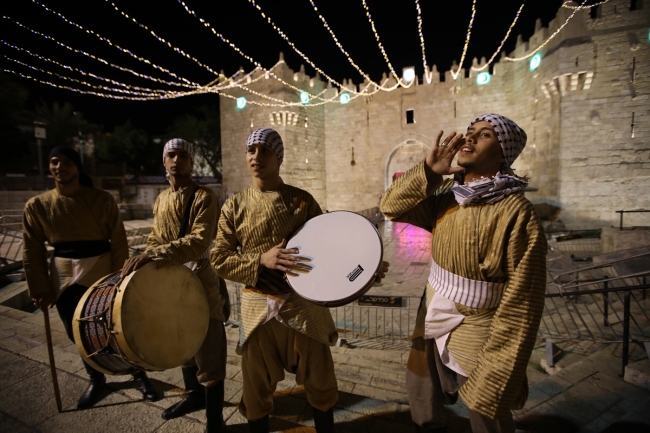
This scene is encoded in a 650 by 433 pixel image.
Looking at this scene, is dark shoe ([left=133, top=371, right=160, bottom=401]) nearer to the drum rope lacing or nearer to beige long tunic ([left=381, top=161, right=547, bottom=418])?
the drum rope lacing

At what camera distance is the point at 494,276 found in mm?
1482

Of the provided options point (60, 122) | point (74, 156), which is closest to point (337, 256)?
point (74, 156)

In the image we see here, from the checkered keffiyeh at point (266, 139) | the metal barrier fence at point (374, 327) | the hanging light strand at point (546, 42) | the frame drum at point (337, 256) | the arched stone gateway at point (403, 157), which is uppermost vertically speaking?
the hanging light strand at point (546, 42)

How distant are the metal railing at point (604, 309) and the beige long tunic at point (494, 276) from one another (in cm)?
232

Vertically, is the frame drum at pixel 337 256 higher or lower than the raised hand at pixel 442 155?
lower

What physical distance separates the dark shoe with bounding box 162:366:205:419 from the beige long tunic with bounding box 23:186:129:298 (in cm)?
122

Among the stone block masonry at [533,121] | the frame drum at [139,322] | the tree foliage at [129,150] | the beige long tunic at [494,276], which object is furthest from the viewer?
the tree foliage at [129,150]

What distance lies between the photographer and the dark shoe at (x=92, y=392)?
89.7 inches

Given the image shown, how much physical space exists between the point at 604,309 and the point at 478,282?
4334 millimetres

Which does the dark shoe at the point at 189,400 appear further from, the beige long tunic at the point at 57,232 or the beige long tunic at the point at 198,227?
the beige long tunic at the point at 57,232

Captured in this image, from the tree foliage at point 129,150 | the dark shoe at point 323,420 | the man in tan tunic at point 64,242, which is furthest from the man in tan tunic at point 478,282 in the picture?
the tree foliage at point 129,150

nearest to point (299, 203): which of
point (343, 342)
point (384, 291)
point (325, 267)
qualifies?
point (325, 267)

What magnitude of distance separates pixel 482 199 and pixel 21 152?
31.3 m

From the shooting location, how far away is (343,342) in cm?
458
